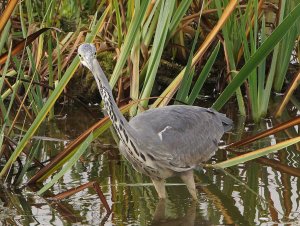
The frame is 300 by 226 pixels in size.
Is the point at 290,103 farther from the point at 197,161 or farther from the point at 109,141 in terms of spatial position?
the point at 197,161

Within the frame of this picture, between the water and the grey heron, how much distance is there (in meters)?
0.14

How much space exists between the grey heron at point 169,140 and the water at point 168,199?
5.7 inches

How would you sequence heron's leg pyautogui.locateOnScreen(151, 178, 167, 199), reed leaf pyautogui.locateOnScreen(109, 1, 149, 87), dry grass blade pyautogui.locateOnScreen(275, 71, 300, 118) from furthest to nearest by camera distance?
dry grass blade pyautogui.locateOnScreen(275, 71, 300, 118) < reed leaf pyautogui.locateOnScreen(109, 1, 149, 87) < heron's leg pyautogui.locateOnScreen(151, 178, 167, 199)

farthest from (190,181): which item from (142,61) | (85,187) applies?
(142,61)

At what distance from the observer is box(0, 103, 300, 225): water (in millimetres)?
4125

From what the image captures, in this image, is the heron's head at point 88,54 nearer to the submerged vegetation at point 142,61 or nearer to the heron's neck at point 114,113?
the heron's neck at point 114,113

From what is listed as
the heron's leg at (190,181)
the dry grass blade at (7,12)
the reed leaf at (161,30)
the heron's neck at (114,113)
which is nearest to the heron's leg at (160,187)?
the heron's leg at (190,181)

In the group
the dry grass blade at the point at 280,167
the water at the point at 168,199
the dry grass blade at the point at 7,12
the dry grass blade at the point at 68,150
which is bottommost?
the water at the point at 168,199

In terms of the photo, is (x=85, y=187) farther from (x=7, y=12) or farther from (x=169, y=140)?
(x=7, y=12)

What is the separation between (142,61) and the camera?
593cm

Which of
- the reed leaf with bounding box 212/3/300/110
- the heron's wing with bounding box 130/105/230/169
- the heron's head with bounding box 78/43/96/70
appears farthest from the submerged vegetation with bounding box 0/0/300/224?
the heron's head with bounding box 78/43/96/70

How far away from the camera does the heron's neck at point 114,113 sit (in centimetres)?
360

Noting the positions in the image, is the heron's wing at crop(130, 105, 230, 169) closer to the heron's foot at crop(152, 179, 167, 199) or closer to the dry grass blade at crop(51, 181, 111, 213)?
the heron's foot at crop(152, 179, 167, 199)

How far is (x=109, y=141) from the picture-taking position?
556cm
